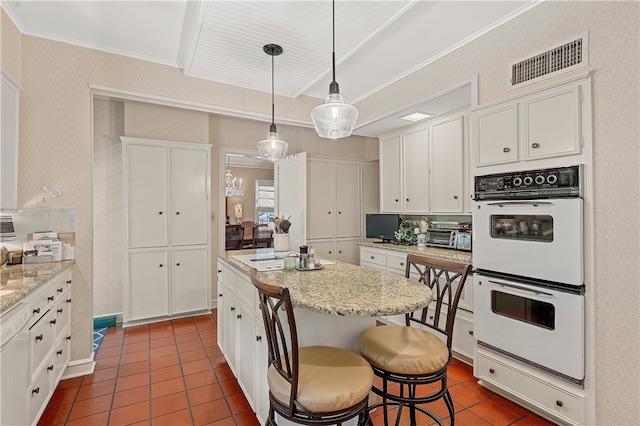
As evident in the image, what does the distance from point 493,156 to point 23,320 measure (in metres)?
3.21

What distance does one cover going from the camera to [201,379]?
8.47 feet

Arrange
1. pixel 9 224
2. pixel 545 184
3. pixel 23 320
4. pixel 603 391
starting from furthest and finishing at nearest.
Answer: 1. pixel 9 224
2. pixel 545 184
3. pixel 603 391
4. pixel 23 320

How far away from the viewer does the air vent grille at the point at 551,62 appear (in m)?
1.97

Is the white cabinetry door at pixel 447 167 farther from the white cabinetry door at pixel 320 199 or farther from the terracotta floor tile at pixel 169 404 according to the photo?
the terracotta floor tile at pixel 169 404

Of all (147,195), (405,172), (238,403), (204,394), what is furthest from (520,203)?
(147,195)

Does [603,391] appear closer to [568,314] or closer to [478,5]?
[568,314]

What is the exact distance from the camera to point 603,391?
6.02 feet


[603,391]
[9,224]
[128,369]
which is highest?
[9,224]

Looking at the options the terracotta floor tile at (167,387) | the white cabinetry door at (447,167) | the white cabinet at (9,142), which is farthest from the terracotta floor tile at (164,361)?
the white cabinetry door at (447,167)

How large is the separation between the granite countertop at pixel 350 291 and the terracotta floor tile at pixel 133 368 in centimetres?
149

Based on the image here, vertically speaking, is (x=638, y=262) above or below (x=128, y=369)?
above

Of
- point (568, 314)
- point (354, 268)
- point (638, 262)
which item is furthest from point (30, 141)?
point (638, 262)

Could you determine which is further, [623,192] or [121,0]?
[121,0]

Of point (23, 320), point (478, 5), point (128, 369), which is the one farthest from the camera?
point (128, 369)
